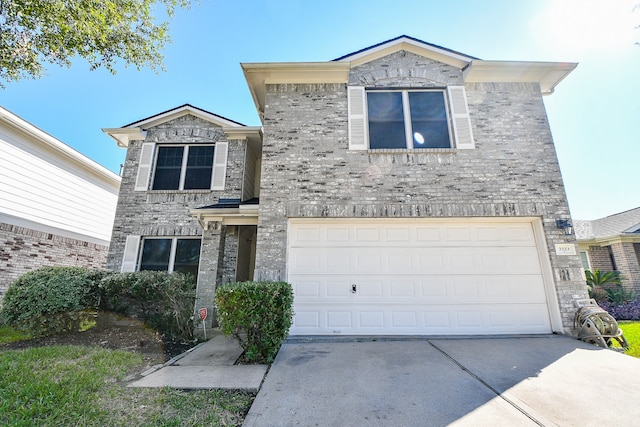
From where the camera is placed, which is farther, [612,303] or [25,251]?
[612,303]

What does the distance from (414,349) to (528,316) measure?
288 centimetres

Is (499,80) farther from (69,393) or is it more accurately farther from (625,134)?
(69,393)

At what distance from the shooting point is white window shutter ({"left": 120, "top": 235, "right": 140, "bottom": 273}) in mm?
8567

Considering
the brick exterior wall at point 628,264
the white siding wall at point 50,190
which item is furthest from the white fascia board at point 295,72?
the brick exterior wall at point 628,264

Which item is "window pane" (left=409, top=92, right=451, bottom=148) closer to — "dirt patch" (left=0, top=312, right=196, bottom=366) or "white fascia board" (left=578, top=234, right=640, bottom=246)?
"dirt patch" (left=0, top=312, right=196, bottom=366)

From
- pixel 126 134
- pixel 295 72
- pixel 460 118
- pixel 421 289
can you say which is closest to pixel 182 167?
pixel 126 134

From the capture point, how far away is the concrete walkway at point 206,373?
12.1 feet

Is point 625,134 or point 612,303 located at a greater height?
point 625,134

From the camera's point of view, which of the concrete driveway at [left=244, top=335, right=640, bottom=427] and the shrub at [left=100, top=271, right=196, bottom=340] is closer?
the concrete driveway at [left=244, top=335, right=640, bottom=427]

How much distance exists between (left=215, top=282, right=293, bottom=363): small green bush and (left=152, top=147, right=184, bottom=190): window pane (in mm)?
6181

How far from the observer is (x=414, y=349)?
5008 millimetres

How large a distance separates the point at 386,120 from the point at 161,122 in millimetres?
7531

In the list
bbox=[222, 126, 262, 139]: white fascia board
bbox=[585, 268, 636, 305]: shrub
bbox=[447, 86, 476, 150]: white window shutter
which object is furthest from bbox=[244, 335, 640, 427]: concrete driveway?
bbox=[585, 268, 636, 305]: shrub

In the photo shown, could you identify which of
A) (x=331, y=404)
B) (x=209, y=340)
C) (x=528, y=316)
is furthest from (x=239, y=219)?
(x=528, y=316)
